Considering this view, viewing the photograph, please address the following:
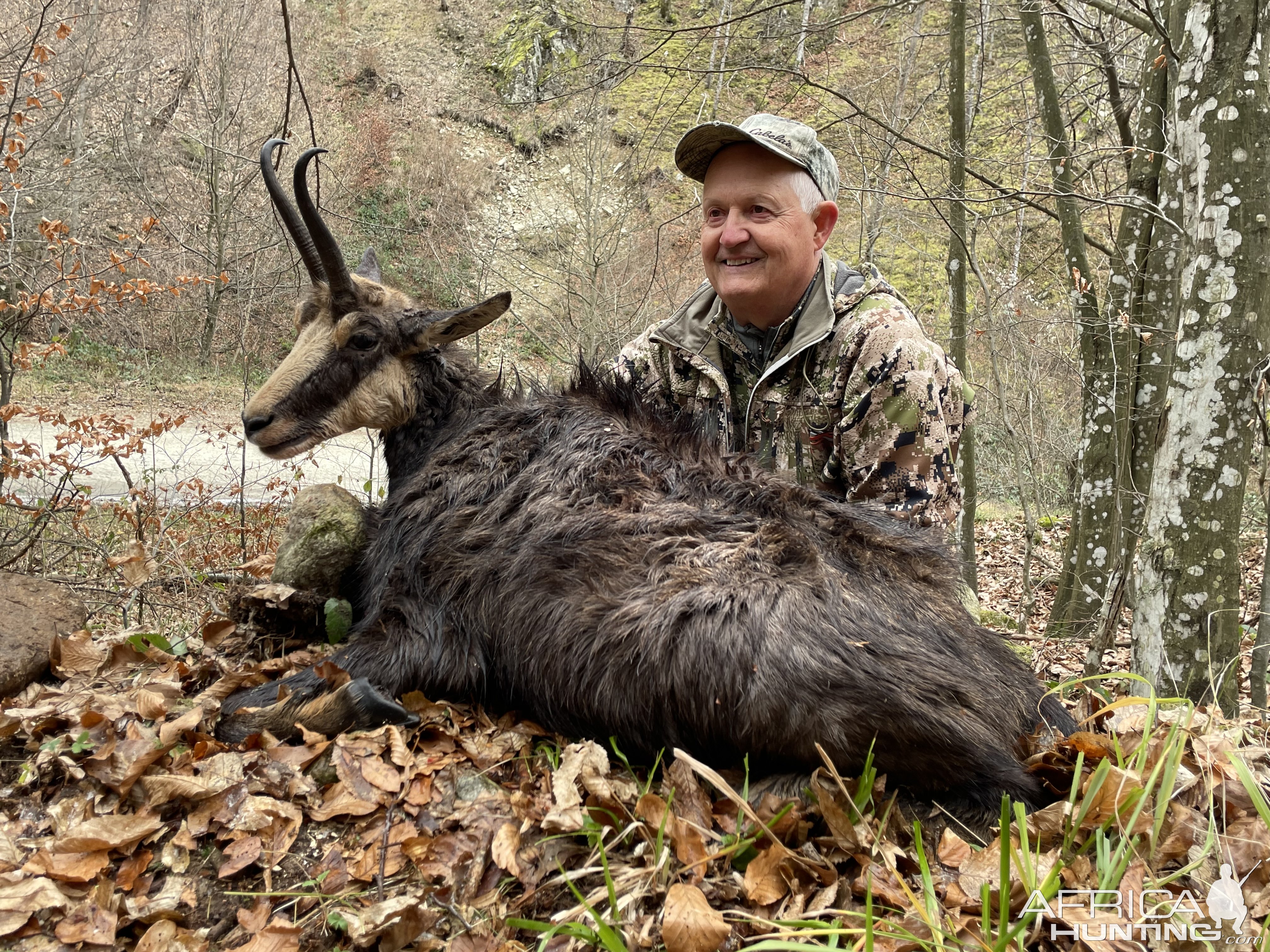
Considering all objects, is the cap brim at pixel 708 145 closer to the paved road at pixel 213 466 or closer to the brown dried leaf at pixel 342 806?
the brown dried leaf at pixel 342 806

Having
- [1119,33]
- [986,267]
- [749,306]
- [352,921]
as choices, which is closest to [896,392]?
[749,306]

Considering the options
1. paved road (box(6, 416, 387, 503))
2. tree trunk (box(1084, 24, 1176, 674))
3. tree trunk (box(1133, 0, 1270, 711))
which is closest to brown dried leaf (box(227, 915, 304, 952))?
tree trunk (box(1133, 0, 1270, 711))

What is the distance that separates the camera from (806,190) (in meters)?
4.16

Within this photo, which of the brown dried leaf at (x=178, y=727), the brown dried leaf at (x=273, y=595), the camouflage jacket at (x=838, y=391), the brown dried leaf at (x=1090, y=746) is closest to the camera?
the brown dried leaf at (x=1090, y=746)

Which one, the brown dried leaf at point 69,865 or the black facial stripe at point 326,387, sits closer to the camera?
the brown dried leaf at point 69,865

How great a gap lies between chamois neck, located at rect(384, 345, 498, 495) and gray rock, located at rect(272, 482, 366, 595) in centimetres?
36

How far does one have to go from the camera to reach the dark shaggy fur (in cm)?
245

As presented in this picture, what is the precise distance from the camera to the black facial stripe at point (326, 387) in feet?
13.2

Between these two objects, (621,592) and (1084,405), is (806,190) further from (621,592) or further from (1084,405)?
(1084,405)

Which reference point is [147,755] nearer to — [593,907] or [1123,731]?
[593,907]

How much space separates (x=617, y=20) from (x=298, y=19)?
32.4ft

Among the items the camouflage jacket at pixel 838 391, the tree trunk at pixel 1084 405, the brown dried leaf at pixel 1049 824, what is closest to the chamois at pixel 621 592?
the brown dried leaf at pixel 1049 824

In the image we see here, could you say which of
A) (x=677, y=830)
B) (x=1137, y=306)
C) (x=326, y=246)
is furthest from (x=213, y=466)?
(x=1137, y=306)

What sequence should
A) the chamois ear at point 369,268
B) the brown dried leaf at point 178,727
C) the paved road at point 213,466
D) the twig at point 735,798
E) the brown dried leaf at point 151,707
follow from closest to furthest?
the twig at point 735,798, the brown dried leaf at point 178,727, the brown dried leaf at point 151,707, the chamois ear at point 369,268, the paved road at point 213,466
